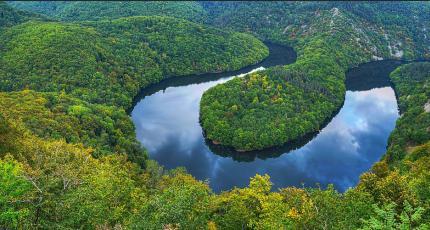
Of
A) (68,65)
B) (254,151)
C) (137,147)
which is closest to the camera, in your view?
(137,147)

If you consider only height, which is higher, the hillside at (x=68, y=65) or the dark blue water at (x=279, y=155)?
the hillside at (x=68, y=65)

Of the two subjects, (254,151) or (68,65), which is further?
→ (68,65)

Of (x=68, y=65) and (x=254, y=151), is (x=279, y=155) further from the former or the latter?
(x=68, y=65)

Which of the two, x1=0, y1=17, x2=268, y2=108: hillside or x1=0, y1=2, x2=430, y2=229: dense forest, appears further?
x1=0, y1=17, x2=268, y2=108: hillside

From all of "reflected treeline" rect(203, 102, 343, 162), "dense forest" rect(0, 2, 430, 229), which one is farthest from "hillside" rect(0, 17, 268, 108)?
"reflected treeline" rect(203, 102, 343, 162)

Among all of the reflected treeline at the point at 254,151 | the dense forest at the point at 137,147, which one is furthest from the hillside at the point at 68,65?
the reflected treeline at the point at 254,151

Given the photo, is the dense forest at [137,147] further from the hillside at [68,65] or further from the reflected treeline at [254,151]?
the reflected treeline at [254,151]

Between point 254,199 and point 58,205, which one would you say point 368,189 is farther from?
point 58,205

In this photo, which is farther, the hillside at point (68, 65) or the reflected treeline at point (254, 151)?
the hillside at point (68, 65)

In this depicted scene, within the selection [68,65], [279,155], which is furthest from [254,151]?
[68,65]

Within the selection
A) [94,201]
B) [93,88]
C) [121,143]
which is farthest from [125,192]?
[93,88]

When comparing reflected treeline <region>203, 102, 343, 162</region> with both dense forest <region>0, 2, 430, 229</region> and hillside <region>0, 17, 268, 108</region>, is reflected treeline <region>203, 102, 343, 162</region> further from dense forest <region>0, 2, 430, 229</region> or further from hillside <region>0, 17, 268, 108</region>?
hillside <region>0, 17, 268, 108</region>
